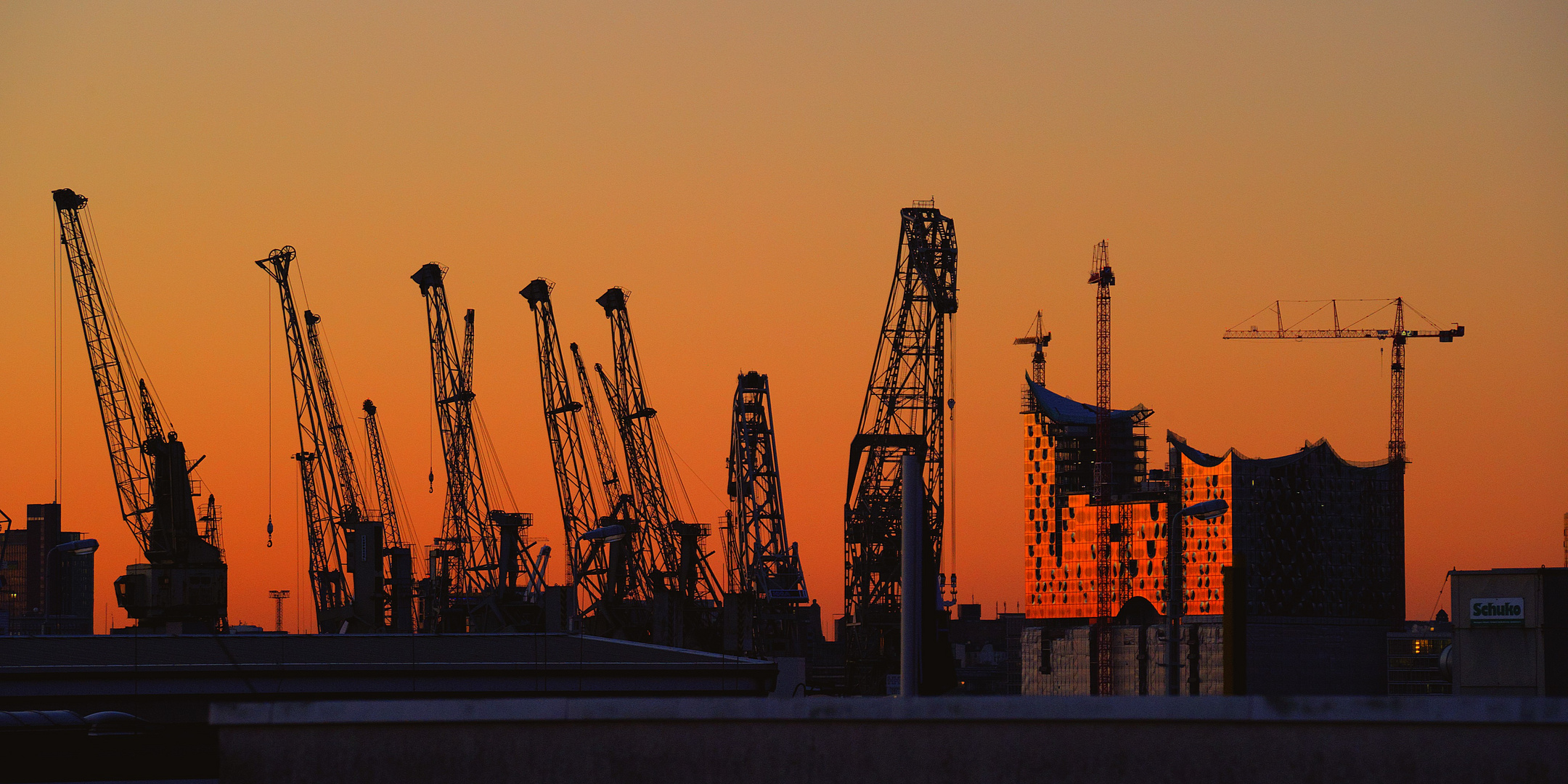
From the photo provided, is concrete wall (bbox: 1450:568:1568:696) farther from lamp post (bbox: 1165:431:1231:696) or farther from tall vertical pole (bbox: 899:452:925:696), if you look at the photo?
tall vertical pole (bbox: 899:452:925:696)

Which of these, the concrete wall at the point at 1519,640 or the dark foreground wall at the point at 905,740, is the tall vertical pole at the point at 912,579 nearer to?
the dark foreground wall at the point at 905,740

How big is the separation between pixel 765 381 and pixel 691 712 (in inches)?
4148

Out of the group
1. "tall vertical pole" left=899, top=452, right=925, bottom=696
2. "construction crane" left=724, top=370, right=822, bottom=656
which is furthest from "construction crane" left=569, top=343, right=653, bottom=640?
"tall vertical pole" left=899, top=452, right=925, bottom=696

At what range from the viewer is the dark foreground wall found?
2364cm

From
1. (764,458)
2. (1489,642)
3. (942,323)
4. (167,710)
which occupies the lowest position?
(167,710)

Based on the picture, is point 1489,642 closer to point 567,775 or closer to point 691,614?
point 567,775

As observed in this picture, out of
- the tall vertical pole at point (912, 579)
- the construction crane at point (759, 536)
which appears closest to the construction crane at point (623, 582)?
the construction crane at point (759, 536)

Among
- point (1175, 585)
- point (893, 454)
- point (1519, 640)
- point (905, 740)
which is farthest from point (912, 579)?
point (893, 454)

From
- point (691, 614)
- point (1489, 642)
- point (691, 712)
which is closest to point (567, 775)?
point (691, 712)

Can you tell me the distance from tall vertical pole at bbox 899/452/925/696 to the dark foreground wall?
529 centimetres

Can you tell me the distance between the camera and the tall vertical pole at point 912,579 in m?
30.8

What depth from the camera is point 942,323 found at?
12181 centimetres

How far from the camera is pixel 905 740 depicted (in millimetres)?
25297

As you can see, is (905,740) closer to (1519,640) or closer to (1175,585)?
(1175,585)
